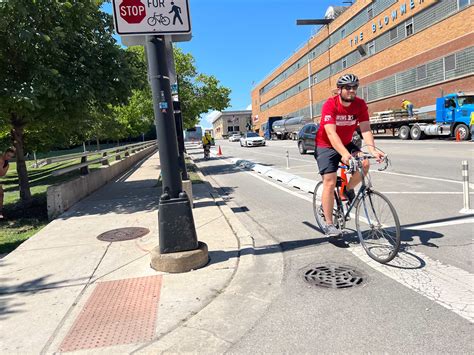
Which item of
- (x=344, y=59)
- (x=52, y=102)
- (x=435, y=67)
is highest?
(x=344, y=59)

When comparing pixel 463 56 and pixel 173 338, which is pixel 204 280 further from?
pixel 463 56

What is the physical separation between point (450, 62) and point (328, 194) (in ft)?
103

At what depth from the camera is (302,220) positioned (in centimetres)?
707

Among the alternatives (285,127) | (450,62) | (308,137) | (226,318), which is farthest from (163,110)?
(285,127)

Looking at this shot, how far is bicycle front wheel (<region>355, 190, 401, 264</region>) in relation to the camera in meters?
4.43

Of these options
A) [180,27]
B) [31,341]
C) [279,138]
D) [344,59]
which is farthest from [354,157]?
[279,138]

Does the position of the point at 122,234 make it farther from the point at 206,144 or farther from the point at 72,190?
the point at 206,144

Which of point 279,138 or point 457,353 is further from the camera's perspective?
point 279,138

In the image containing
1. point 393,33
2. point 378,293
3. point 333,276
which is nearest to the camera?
point 378,293

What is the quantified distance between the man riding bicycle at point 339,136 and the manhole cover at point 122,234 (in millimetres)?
3025

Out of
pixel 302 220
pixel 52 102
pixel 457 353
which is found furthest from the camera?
pixel 52 102

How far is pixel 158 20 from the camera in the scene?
474cm

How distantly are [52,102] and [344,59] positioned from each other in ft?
152

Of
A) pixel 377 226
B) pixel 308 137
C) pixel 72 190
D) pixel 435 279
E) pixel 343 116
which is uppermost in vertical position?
pixel 343 116
